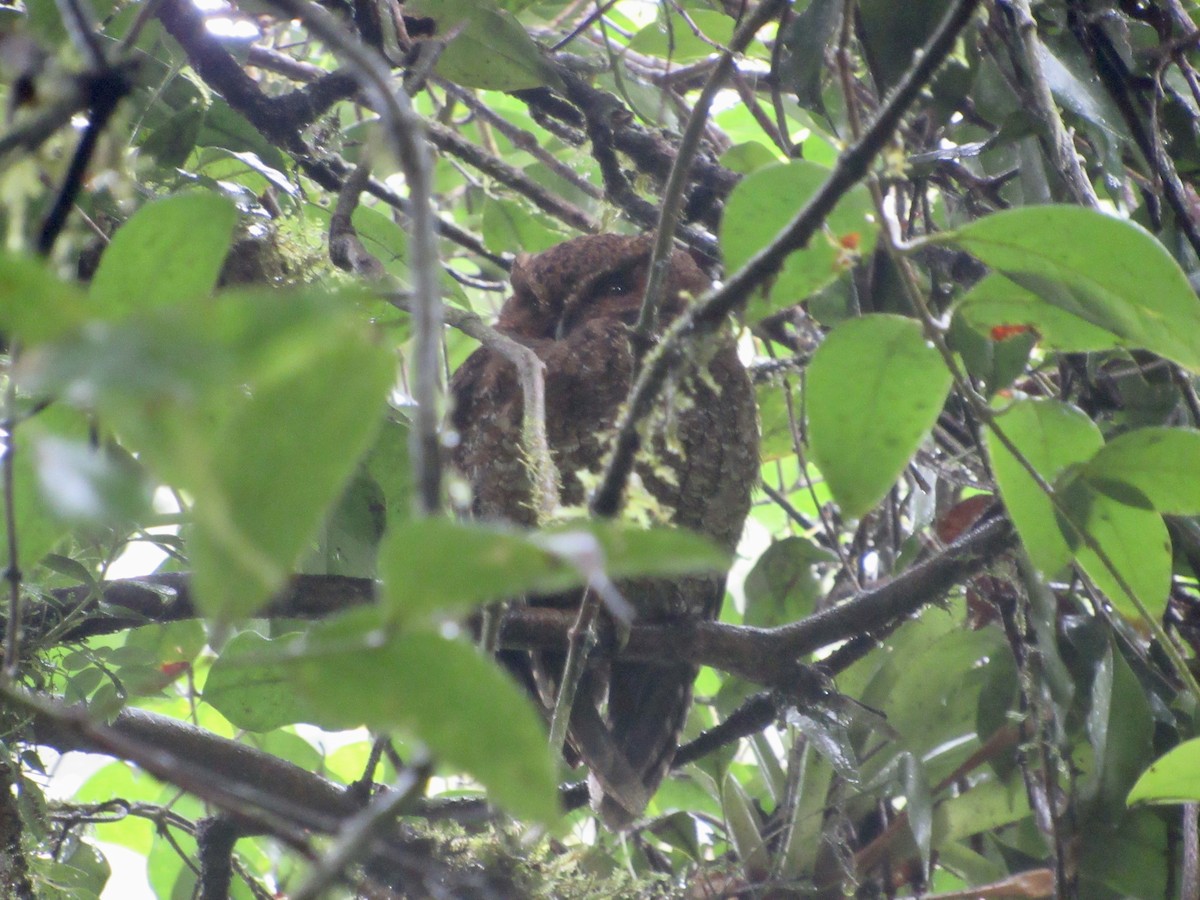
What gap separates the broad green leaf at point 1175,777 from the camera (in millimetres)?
689

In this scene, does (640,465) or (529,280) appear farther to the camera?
(529,280)

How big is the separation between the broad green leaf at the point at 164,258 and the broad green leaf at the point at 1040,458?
0.50 metres

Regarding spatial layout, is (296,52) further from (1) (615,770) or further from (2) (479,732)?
(2) (479,732)

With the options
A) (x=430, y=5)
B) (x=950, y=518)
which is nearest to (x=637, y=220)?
(x=430, y=5)

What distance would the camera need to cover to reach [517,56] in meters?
1.26

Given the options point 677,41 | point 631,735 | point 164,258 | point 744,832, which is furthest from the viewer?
point 677,41

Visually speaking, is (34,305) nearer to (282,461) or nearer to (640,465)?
(282,461)

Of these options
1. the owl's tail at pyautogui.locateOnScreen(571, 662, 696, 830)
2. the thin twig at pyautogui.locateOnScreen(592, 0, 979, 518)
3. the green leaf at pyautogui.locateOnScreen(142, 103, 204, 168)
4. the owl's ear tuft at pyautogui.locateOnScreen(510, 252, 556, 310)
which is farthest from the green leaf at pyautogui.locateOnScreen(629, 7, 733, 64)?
the thin twig at pyautogui.locateOnScreen(592, 0, 979, 518)

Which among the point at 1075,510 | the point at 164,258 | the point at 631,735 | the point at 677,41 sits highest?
the point at 677,41

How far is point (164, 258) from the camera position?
39 centimetres

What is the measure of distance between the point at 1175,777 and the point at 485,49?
103cm

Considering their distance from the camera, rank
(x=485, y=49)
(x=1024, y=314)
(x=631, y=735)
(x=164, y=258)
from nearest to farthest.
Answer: (x=164, y=258) → (x=1024, y=314) → (x=485, y=49) → (x=631, y=735)

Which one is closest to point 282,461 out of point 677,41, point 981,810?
point 981,810

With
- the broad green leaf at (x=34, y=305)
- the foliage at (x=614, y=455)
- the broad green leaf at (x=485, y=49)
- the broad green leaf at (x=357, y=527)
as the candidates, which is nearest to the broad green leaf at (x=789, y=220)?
Answer: the foliage at (x=614, y=455)
